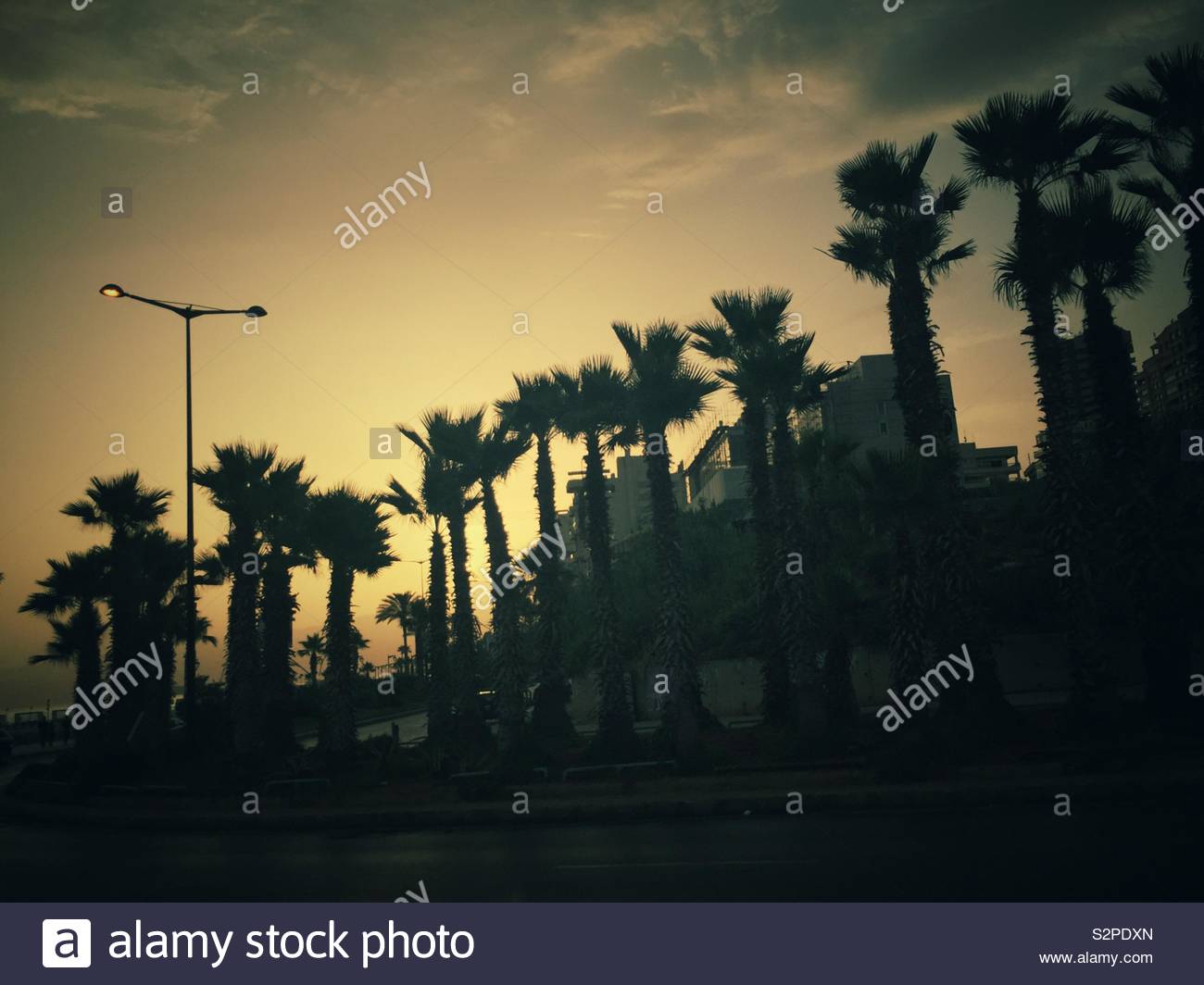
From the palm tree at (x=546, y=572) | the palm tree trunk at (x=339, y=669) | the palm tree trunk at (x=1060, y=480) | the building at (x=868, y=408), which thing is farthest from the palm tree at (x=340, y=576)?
the building at (x=868, y=408)

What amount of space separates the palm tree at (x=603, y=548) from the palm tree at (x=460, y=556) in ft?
13.3

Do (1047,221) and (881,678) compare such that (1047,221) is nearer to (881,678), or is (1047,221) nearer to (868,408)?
(881,678)

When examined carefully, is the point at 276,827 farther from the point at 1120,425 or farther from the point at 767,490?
the point at 1120,425

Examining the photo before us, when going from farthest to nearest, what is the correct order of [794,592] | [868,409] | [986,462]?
[986,462], [868,409], [794,592]

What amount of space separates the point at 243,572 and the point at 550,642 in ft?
33.6

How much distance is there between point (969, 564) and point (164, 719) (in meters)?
29.7

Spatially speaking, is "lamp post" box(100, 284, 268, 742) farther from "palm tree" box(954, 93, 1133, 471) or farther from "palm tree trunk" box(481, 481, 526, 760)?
"palm tree" box(954, 93, 1133, 471)

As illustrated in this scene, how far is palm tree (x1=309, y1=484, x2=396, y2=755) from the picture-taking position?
79.6ft

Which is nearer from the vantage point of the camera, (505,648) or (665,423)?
(665,423)

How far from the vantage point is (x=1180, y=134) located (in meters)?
19.6

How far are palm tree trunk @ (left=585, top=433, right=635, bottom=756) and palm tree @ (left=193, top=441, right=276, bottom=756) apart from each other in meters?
11.1

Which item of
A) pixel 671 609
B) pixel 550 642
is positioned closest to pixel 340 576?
pixel 550 642

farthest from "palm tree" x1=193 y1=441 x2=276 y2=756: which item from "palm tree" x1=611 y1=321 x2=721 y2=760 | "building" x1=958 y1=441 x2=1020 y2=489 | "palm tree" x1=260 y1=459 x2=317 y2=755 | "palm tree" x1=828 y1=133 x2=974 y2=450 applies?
"building" x1=958 y1=441 x2=1020 y2=489

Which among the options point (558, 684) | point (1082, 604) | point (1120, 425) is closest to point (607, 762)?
point (558, 684)
